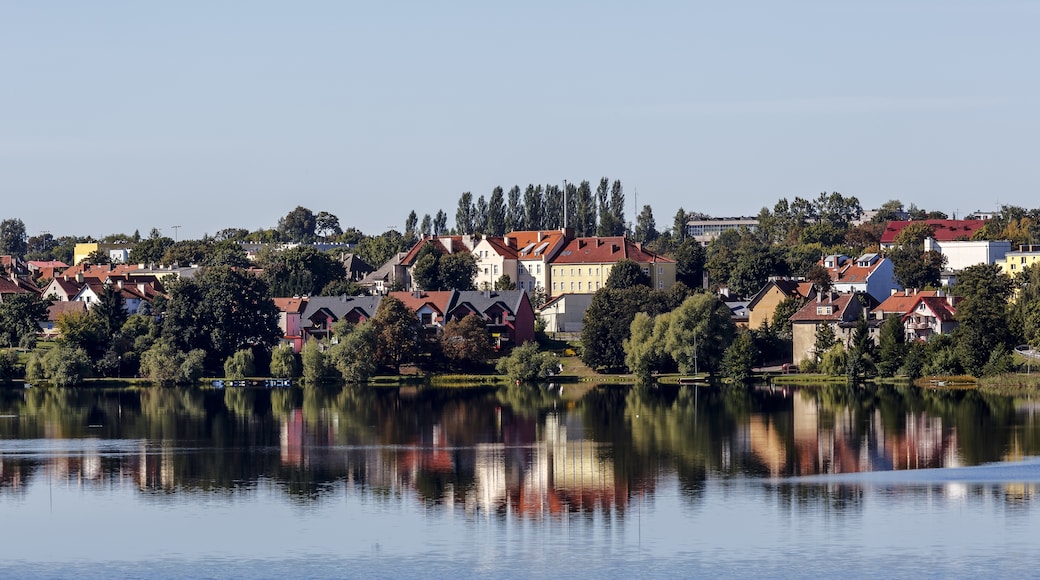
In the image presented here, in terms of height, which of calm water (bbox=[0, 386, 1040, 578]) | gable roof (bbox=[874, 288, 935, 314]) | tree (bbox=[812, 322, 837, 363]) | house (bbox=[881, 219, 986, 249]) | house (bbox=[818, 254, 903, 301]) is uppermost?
house (bbox=[881, 219, 986, 249])

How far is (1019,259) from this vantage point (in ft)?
364

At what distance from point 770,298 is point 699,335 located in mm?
10716

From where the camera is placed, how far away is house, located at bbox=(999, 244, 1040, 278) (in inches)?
4333

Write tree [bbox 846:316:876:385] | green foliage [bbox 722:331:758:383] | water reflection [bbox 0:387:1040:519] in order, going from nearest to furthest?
water reflection [bbox 0:387:1040:519] → tree [bbox 846:316:876:385] → green foliage [bbox 722:331:758:383]

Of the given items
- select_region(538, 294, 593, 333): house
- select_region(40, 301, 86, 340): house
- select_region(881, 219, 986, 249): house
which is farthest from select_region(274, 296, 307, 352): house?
select_region(881, 219, 986, 249): house

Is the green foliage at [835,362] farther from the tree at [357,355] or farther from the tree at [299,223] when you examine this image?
the tree at [299,223]

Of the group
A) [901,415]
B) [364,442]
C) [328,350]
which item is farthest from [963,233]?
[364,442]

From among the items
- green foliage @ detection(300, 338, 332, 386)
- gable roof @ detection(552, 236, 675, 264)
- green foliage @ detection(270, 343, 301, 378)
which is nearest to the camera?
green foliage @ detection(300, 338, 332, 386)

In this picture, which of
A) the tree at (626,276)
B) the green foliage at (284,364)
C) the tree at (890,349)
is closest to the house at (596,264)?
the tree at (626,276)

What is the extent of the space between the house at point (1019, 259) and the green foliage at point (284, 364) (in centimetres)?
4928

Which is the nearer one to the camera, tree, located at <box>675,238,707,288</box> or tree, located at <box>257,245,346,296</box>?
tree, located at <box>675,238,707,288</box>

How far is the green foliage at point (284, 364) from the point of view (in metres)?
83.6

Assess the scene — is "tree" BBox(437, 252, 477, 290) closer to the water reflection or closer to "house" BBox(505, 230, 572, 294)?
"house" BBox(505, 230, 572, 294)

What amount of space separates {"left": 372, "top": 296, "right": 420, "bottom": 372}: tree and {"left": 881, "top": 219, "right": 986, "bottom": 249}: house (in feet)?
186
